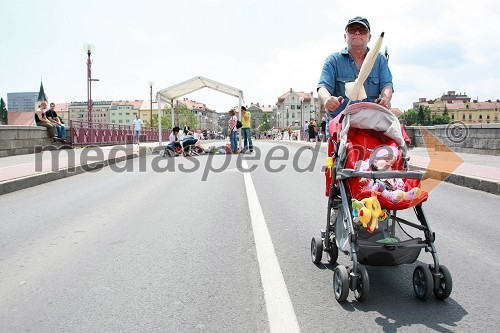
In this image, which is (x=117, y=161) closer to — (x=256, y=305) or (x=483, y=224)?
(x=483, y=224)

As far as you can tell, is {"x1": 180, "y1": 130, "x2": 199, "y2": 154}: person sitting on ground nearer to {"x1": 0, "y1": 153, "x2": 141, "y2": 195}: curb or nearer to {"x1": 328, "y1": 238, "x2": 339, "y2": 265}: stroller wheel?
{"x1": 0, "y1": 153, "x2": 141, "y2": 195}: curb

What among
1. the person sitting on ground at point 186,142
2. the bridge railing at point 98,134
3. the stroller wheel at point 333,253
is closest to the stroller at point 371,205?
the stroller wheel at point 333,253

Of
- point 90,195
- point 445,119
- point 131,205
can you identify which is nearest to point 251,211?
point 131,205

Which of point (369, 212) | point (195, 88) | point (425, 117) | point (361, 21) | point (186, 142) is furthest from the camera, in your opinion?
point (425, 117)

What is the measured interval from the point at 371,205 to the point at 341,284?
548mm

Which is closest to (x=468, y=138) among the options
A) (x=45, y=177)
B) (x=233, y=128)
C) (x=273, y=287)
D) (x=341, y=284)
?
(x=233, y=128)

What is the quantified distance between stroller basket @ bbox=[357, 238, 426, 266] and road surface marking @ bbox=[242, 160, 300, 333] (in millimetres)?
595

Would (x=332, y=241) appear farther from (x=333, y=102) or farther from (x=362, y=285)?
(x=333, y=102)

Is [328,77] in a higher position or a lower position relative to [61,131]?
higher

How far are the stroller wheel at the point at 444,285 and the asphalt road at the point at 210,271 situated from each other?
0.27 ft

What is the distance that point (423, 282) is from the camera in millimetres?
3002

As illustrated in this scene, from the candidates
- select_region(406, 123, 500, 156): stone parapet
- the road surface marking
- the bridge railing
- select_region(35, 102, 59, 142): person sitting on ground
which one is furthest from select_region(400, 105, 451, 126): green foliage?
the road surface marking

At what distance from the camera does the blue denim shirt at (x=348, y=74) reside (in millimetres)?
4094

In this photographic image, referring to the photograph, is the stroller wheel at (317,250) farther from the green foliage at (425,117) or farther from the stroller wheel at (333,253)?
the green foliage at (425,117)
